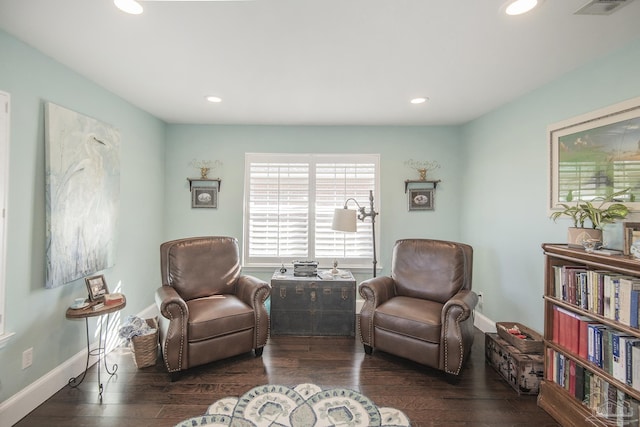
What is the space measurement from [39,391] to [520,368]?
11.3 feet

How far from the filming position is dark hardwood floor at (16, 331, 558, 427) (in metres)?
1.90

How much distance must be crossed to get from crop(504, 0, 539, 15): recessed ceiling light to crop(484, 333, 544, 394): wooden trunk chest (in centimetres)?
230

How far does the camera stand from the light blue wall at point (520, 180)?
2072 mm

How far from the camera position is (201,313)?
2.41 m

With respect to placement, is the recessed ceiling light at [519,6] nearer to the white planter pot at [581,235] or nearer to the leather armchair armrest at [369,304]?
the white planter pot at [581,235]

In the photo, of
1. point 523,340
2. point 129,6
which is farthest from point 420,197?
point 129,6

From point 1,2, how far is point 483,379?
13.2ft

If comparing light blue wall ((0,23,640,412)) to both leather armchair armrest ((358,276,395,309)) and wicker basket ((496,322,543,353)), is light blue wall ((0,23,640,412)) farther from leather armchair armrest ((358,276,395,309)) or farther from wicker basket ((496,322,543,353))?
leather armchair armrest ((358,276,395,309))

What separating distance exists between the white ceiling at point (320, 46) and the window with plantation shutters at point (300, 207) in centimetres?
105

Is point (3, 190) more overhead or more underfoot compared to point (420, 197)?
more underfoot

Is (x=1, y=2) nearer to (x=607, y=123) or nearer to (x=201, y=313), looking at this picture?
(x=201, y=313)

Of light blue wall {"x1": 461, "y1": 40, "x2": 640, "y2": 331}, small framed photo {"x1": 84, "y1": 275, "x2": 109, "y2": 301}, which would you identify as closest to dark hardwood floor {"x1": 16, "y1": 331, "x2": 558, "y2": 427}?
small framed photo {"x1": 84, "y1": 275, "x2": 109, "y2": 301}

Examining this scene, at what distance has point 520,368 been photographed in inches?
83.2

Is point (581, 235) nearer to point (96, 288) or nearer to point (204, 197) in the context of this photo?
point (96, 288)
